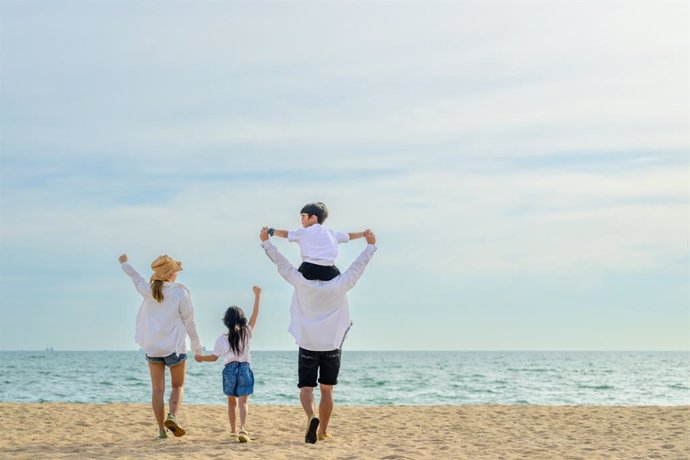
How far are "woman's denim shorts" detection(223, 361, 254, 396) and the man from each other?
0.87 m

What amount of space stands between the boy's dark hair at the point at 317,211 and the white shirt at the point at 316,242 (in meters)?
0.13

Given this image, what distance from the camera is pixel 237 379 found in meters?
9.05

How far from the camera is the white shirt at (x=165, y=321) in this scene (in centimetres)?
853

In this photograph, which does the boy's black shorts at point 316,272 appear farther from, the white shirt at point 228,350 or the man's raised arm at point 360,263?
the white shirt at point 228,350

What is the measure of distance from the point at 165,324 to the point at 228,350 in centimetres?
87

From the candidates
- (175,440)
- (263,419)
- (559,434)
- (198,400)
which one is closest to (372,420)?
(263,419)

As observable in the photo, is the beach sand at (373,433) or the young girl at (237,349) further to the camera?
the young girl at (237,349)

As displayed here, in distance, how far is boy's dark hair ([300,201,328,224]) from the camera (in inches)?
332

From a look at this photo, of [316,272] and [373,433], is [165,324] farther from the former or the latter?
[373,433]

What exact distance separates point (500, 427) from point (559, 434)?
109 centimetres

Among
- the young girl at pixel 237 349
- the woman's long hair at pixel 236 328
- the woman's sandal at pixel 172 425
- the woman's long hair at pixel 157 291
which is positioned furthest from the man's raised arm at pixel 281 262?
the woman's sandal at pixel 172 425

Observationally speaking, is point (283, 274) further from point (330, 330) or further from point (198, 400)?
point (198, 400)

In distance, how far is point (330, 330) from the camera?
837cm

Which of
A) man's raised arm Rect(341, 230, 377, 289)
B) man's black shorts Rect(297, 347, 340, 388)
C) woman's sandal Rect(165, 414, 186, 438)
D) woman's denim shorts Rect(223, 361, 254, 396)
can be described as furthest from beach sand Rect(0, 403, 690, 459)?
man's raised arm Rect(341, 230, 377, 289)
